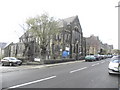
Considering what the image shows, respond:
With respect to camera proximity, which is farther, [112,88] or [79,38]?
[79,38]

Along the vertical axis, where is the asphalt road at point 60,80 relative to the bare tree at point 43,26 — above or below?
below

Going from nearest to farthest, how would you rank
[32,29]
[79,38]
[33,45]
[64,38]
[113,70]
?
1. [113,70]
2. [32,29]
3. [33,45]
4. [64,38]
5. [79,38]

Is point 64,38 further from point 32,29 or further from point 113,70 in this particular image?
point 113,70

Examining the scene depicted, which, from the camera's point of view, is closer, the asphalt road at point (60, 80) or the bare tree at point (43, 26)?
the asphalt road at point (60, 80)

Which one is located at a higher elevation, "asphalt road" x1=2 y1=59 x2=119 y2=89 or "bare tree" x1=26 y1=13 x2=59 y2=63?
"bare tree" x1=26 y1=13 x2=59 y2=63

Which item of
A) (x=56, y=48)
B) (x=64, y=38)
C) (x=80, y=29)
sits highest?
(x=80, y=29)

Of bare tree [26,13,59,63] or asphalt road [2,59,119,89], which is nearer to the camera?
asphalt road [2,59,119,89]

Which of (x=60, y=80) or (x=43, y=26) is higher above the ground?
(x=43, y=26)

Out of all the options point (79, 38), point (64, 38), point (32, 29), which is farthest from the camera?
point (79, 38)

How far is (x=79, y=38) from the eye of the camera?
5628cm

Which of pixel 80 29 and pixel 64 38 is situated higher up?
pixel 80 29

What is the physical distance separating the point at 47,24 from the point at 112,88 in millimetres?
24620

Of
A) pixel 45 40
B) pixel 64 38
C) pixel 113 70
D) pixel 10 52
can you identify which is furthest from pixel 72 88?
pixel 10 52

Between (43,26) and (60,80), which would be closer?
(60,80)
